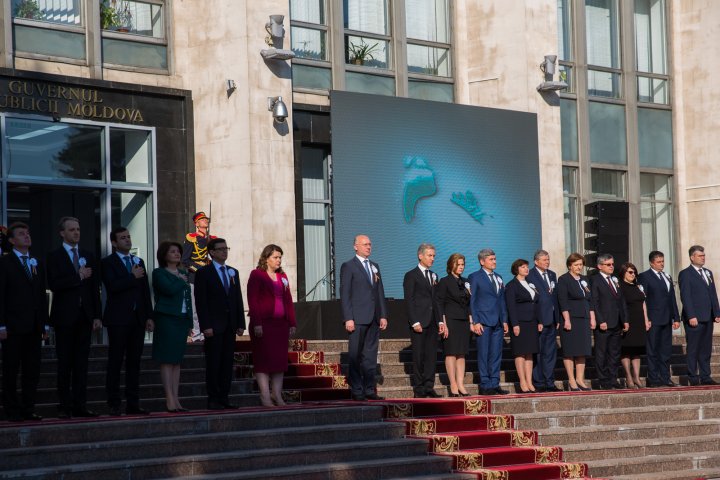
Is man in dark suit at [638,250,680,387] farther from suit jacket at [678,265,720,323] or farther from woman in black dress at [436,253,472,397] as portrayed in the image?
woman in black dress at [436,253,472,397]

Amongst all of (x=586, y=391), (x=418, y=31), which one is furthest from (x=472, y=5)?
(x=586, y=391)

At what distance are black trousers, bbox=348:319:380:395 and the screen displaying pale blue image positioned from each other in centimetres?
443

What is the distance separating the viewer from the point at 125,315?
39.8 ft

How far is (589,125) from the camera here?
24.2 m

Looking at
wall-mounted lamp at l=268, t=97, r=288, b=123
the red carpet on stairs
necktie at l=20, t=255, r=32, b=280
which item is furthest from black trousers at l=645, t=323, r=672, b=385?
necktie at l=20, t=255, r=32, b=280

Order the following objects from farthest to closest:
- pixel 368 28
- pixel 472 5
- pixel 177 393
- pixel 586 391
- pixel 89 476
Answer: pixel 472 5 → pixel 368 28 → pixel 586 391 → pixel 177 393 → pixel 89 476

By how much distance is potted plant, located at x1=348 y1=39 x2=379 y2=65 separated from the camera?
68.0 ft

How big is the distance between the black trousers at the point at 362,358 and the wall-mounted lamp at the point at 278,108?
17.3 feet

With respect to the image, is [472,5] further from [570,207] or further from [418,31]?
[570,207]

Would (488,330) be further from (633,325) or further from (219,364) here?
(219,364)

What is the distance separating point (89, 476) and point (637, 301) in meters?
9.14

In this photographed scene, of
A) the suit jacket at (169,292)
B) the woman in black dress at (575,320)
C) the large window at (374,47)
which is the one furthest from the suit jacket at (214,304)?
the large window at (374,47)

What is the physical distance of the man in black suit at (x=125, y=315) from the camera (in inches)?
475

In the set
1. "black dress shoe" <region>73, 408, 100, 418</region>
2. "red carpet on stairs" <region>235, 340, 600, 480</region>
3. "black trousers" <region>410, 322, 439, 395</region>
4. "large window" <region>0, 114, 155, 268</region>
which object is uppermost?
"large window" <region>0, 114, 155, 268</region>
